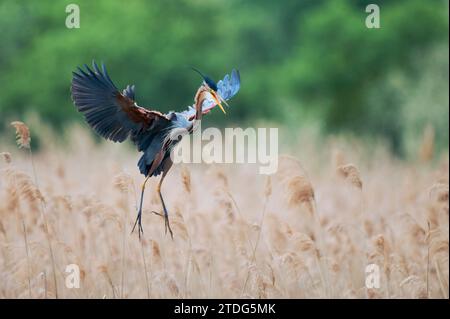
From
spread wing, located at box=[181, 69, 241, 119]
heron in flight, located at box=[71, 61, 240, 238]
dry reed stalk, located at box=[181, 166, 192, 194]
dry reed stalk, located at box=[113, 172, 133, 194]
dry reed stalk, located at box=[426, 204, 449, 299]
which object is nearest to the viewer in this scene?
heron in flight, located at box=[71, 61, 240, 238]

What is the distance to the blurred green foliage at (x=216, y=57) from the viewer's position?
1833 cm

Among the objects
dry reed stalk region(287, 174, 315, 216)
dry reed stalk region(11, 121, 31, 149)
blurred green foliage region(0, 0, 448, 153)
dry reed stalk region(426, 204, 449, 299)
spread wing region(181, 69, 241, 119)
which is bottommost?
dry reed stalk region(426, 204, 449, 299)

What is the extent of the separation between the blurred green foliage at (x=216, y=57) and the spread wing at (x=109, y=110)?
45.2ft

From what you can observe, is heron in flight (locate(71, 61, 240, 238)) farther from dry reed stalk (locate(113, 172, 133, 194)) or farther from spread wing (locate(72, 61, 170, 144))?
dry reed stalk (locate(113, 172, 133, 194))

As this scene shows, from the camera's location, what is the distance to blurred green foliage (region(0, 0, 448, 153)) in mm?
18328

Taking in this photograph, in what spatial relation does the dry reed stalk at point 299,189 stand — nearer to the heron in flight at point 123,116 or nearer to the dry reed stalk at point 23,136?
the heron in flight at point 123,116

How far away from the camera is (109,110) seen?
3283mm

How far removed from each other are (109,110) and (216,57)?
1602 centimetres

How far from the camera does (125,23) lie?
19828 mm

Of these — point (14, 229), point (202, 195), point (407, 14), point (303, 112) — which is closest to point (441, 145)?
point (303, 112)

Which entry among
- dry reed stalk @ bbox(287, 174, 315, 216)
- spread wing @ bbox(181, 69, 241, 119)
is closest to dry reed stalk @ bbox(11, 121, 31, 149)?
spread wing @ bbox(181, 69, 241, 119)

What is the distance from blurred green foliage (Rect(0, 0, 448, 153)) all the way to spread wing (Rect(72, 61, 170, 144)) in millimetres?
13786

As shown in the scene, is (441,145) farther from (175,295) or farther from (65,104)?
(175,295)

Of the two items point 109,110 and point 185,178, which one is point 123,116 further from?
point 185,178
